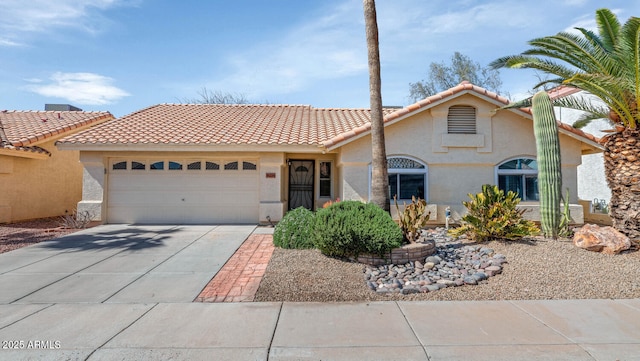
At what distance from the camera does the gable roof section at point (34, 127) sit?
12.9m

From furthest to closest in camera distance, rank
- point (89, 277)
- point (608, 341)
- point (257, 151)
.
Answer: point (257, 151), point (89, 277), point (608, 341)

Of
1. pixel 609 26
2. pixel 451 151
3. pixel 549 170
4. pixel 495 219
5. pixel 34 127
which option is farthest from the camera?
pixel 34 127

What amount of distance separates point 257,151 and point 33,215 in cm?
970

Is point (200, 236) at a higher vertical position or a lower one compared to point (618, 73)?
lower

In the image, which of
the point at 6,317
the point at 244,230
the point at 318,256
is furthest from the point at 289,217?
the point at 6,317

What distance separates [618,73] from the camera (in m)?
8.06

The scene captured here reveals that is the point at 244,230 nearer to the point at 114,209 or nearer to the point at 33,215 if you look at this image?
the point at 114,209

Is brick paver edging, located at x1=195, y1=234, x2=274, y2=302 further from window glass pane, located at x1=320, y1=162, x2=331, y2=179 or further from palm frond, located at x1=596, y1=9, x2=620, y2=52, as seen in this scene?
palm frond, located at x1=596, y1=9, x2=620, y2=52

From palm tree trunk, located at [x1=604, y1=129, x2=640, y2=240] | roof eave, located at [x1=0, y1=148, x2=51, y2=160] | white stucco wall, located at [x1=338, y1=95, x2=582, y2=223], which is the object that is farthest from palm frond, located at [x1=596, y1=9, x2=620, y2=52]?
roof eave, located at [x1=0, y1=148, x2=51, y2=160]

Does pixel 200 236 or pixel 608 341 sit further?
pixel 200 236

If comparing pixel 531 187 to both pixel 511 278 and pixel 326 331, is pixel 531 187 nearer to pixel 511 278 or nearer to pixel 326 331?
pixel 511 278

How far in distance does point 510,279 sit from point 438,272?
46.6 inches

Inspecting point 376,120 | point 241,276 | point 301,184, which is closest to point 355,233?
point 241,276

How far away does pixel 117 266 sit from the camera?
23.1ft
